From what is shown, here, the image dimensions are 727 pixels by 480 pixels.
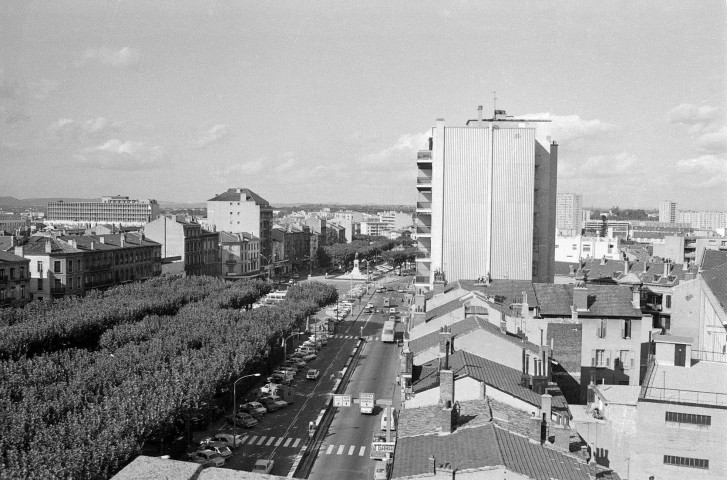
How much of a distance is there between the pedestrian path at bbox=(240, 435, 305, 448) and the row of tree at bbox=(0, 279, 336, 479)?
441 centimetres

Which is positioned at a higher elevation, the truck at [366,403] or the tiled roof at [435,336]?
the tiled roof at [435,336]

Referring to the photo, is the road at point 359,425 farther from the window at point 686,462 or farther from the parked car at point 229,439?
the window at point 686,462

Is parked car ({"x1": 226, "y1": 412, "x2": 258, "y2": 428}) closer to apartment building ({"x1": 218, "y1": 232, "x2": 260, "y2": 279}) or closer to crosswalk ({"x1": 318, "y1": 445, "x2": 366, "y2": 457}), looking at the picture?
crosswalk ({"x1": 318, "y1": 445, "x2": 366, "y2": 457})

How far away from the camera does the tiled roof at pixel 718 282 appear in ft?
141

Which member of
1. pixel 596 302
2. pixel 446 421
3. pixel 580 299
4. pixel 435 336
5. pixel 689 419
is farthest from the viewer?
pixel 596 302

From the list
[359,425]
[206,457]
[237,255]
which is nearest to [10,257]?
[206,457]

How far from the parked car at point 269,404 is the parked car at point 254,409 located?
102 centimetres

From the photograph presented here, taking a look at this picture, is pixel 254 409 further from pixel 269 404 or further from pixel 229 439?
pixel 229 439

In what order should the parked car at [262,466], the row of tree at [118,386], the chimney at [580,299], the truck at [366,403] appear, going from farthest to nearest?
the truck at [366,403]
the chimney at [580,299]
the parked car at [262,466]
the row of tree at [118,386]

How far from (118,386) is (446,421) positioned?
89.9ft

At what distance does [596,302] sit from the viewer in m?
49.8

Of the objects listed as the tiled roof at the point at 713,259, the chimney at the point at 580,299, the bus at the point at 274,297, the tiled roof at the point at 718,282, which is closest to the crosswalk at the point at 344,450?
the chimney at the point at 580,299

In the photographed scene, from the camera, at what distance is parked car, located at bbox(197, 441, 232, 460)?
4741 centimetres

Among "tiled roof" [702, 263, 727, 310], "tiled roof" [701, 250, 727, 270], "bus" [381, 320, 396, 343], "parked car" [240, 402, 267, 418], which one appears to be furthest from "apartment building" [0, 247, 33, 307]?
"tiled roof" [701, 250, 727, 270]
